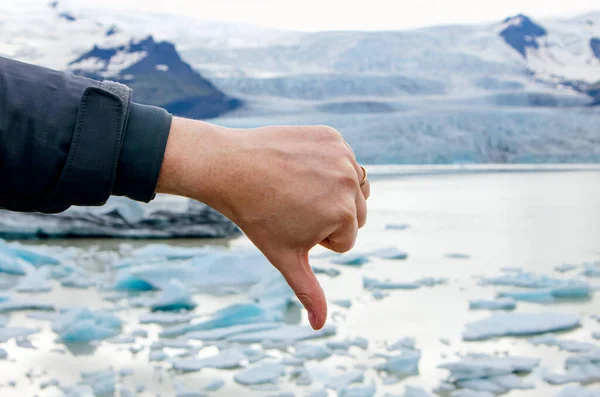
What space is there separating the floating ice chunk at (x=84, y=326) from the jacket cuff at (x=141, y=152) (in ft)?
4.75

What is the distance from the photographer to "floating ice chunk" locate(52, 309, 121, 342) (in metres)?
2.00

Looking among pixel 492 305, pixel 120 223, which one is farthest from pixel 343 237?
pixel 120 223

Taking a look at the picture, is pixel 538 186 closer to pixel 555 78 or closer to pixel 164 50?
pixel 555 78

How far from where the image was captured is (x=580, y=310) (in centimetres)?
240

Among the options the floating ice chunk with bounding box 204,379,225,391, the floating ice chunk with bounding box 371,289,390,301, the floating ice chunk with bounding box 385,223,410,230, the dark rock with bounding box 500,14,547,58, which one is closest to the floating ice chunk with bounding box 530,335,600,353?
the floating ice chunk with bounding box 371,289,390,301

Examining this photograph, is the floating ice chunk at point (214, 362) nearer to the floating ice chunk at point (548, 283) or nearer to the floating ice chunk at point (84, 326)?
the floating ice chunk at point (84, 326)

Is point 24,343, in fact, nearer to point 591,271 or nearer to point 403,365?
point 403,365

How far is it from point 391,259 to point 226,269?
931 mm

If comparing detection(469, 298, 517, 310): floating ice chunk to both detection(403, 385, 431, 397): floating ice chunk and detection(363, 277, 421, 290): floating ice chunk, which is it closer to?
detection(363, 277, 421, 290): floating ice chunk

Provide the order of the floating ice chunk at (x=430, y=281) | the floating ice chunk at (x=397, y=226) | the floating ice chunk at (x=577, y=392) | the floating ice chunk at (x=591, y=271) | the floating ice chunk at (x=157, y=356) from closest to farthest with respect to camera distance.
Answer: the floating ice chunk at (x=577, y=392) < the floating ice chunk at (x=157, y=356) < the floating ice chunk at (x=430, y=281) < the floating ice chunk at (x=591, y=271) < the floating ice chunk at (x=397, y=226)

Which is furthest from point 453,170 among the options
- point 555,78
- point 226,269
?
point 226,269

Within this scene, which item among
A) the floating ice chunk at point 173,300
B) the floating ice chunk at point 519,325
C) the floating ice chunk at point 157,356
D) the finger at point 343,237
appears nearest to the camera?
the finger at point 343,237

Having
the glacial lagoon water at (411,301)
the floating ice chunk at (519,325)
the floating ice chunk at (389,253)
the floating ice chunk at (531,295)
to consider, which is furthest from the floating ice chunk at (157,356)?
the floating ice chunk at (389,253)

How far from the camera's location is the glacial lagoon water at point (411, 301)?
5.60 feet
